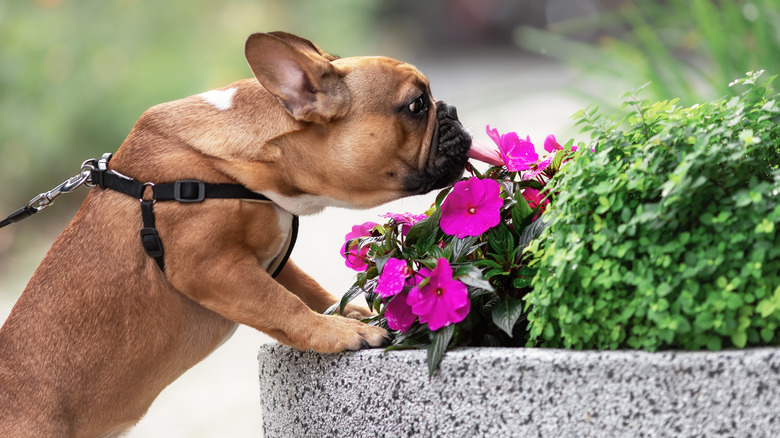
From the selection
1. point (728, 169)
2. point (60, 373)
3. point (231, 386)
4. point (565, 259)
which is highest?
point (728, 169)

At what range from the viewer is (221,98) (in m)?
2.46

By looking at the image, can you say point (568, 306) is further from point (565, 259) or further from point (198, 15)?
point (198, 15)

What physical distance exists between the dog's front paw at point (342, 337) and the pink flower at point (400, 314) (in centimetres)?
5

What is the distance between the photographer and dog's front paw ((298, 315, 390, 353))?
2.08m

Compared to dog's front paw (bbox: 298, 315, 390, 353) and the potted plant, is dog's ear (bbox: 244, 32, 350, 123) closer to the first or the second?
the potted plant

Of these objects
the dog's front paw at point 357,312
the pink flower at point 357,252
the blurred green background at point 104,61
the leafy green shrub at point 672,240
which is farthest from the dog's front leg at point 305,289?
the blurred green background at point 104,61

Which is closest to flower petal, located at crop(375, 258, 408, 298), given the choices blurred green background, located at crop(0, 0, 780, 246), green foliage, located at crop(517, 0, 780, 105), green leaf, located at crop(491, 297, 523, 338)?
green leaf, located at crop(491, 297, 523, 338)

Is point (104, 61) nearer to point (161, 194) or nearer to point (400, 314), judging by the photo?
point (161, 194)

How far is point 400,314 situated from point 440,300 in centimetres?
17

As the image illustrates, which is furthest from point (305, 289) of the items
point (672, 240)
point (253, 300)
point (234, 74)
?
point (234, 74)

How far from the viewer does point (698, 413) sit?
1.56 meters

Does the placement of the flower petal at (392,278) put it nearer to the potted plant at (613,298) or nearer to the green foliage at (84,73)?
the potted plant at (613,298)

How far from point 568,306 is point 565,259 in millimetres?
112

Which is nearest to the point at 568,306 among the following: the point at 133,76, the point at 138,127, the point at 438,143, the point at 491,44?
the point at 438,143
